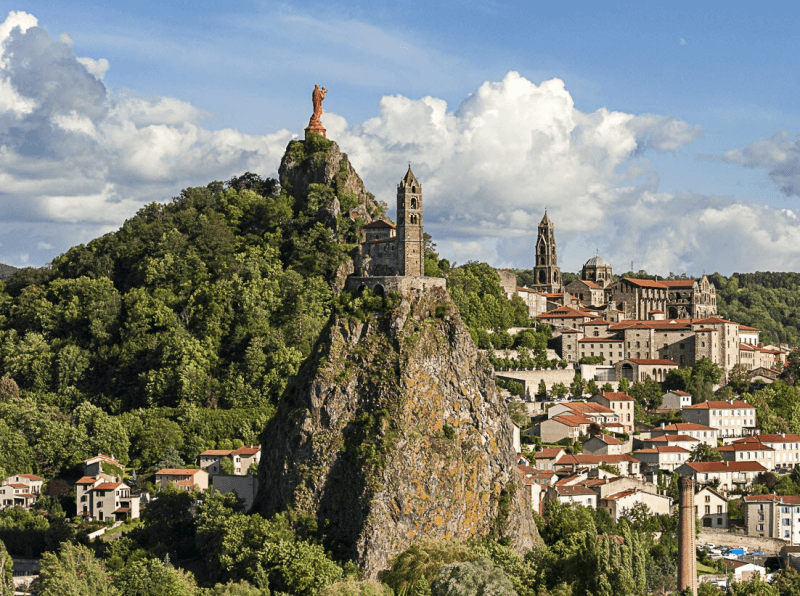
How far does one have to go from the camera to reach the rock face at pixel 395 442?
7281 cm

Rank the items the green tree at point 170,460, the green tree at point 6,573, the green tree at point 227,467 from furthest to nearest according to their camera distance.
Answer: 1. the green tree at point 170,460
2. the green tree at point 227,467
3. the green tree at point 6,573

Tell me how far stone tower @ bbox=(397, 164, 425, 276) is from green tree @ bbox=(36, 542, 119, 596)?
25.4m

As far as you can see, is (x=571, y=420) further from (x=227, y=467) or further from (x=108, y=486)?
(x=108, y=486)

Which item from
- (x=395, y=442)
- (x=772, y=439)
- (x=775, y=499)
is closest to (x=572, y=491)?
(x=775, y=499)

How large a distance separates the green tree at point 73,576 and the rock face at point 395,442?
1113cm

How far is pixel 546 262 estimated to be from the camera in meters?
142

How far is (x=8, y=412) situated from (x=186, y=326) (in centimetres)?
1499

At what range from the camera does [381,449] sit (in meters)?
73.8

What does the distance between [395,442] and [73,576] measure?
1876 cm

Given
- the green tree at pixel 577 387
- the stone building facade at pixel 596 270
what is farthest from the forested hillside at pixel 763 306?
the green tree at pixel 577 387

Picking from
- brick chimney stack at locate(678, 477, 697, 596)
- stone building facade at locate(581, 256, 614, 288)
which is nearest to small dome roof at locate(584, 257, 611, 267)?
stone building facade at locate(581, 256, 614, 288)

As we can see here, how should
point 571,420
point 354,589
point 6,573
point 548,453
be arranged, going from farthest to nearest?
point 571,420 < point 548,453 < point 6,573 < point 354,589

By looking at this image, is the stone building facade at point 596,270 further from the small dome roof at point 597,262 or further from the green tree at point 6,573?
the green tree at point 6,573

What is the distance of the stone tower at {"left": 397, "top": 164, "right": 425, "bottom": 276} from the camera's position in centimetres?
8256
